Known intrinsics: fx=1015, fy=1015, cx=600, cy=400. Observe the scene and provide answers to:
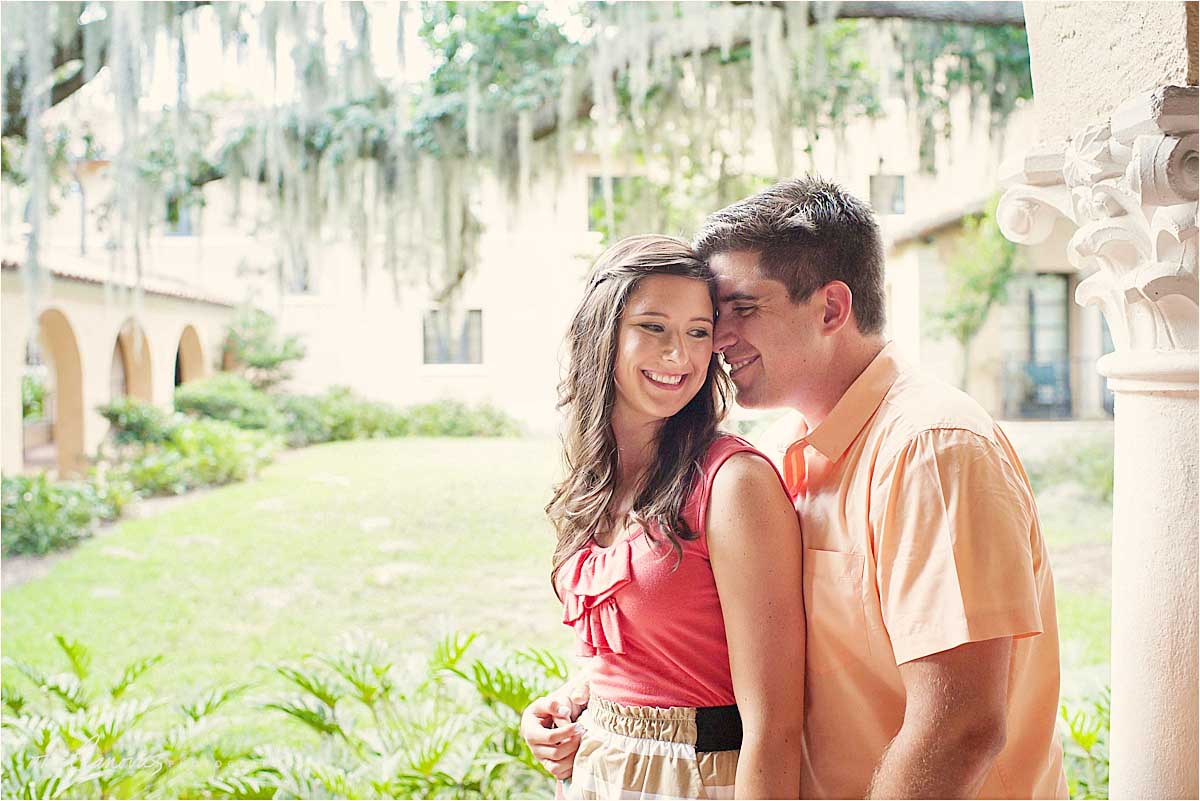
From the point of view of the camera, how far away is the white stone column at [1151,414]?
1521 millimetres

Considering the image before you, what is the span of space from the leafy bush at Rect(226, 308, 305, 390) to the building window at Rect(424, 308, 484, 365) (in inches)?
35.6

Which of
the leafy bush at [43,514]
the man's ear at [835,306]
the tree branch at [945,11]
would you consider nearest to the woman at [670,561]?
the man's ear at [835,306]

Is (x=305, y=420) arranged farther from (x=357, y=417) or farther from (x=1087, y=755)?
(x=1087, y=755)

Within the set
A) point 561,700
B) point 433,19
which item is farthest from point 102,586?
point 561,700

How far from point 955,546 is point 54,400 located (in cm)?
685

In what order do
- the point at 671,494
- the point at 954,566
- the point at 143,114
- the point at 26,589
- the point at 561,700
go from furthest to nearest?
the point at 26,589, the point at 143,114, the point at 561,700, the point at 671,494, the point at 954,566

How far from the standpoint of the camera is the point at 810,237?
1.42m

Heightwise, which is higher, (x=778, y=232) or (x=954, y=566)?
(x=778, y=232)

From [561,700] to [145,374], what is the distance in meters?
6.37

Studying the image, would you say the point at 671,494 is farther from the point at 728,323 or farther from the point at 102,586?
the point at 102,586

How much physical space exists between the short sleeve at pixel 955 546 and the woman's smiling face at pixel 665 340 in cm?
33

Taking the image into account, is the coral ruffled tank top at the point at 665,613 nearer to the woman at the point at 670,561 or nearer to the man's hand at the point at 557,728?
the woman at the point at 670,561

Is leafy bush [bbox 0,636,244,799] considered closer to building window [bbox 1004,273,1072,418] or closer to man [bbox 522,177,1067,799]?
man [bbox 522,177,1067,799]

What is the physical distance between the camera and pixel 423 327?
732 centimetres
